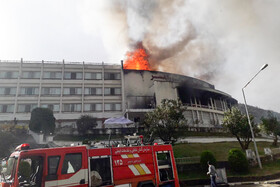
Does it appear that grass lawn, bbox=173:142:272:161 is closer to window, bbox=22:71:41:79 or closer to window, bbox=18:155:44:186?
window, bbox=18:155:44:186

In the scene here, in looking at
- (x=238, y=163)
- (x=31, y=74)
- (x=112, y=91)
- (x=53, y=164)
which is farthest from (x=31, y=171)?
(x=31, y=74)

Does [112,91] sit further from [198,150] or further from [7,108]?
[198,150]

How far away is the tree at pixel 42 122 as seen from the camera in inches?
1018

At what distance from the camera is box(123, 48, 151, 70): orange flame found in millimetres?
51906

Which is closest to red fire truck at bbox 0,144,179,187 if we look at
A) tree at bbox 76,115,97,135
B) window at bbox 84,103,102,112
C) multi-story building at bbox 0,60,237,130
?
tree at bbox 76,115,97,135

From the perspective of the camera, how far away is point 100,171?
7273mm

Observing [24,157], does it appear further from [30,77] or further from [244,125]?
[30,77]

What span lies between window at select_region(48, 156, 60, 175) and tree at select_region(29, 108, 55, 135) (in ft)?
72.2

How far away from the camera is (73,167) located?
Answer: 674 cm

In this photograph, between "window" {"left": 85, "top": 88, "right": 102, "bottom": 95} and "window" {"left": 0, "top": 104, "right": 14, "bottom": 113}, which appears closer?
"window" {"left": 0, "top": 104, "right": 14, "bottom": 113}

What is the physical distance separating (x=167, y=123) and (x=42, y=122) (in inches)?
739

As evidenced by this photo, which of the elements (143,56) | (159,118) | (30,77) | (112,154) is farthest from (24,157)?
(143,56)

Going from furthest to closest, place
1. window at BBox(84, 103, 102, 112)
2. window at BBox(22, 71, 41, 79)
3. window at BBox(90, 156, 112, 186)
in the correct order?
window at BBox(84, 103, 102, 112) → window at BBox(22, 71, 41, 79) → window at BBox(90, 156, 112, 186)

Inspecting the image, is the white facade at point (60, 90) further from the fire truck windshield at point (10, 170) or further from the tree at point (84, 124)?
the fire truck windshield at point (10, 170)
